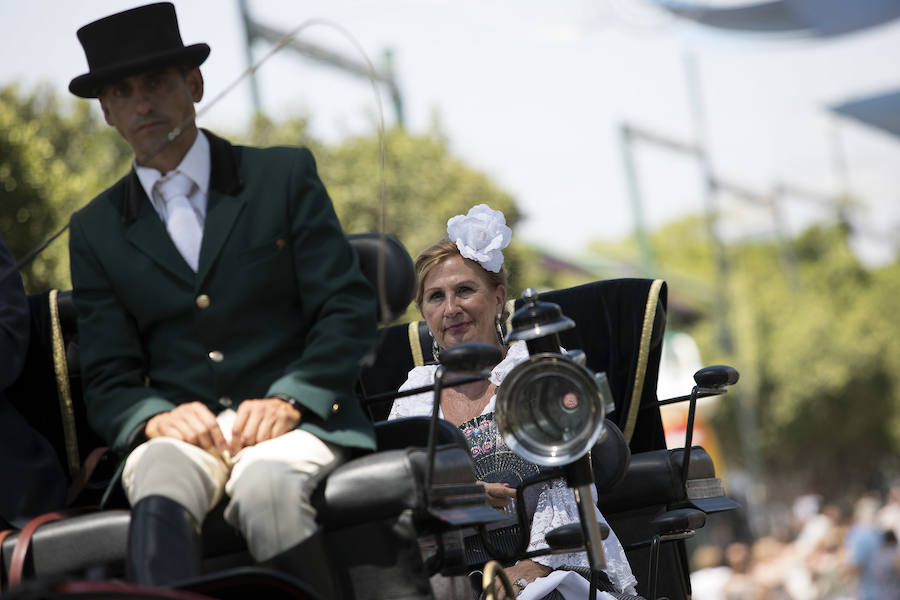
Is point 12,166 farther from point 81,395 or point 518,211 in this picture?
point 518,211

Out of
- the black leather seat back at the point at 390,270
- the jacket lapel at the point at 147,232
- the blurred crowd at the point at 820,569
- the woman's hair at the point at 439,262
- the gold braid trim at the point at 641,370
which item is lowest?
the blurred crowd at the point at 820,569

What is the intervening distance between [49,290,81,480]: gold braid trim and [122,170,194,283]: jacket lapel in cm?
89

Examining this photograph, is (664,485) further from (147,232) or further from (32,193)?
(32,193)

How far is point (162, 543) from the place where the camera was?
2695 millimetres

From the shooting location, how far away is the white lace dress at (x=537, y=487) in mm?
4211

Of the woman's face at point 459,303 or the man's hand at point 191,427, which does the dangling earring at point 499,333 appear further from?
the man's hand at point 191,427

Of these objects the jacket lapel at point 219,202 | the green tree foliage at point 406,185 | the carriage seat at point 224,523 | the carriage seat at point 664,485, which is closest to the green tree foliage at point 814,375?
the green tree foliage at point 406,185

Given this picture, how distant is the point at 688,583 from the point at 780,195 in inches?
1536

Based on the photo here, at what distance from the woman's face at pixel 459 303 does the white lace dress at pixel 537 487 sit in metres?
0.14

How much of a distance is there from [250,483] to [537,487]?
1.72m

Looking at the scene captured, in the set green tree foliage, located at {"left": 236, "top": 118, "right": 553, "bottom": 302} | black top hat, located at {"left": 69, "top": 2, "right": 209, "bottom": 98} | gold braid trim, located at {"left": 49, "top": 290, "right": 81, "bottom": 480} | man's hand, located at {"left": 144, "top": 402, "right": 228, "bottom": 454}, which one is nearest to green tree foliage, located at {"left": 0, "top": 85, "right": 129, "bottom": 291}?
green tree foliage, located at {"left": 236, "top": 118, "right": 553, "bottom": 302}

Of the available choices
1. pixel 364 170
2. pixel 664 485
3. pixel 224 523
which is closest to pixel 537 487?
pixel 664 485

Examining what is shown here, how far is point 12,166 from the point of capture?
10.7 meters

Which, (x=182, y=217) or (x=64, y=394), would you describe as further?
(x=64, y=394)
